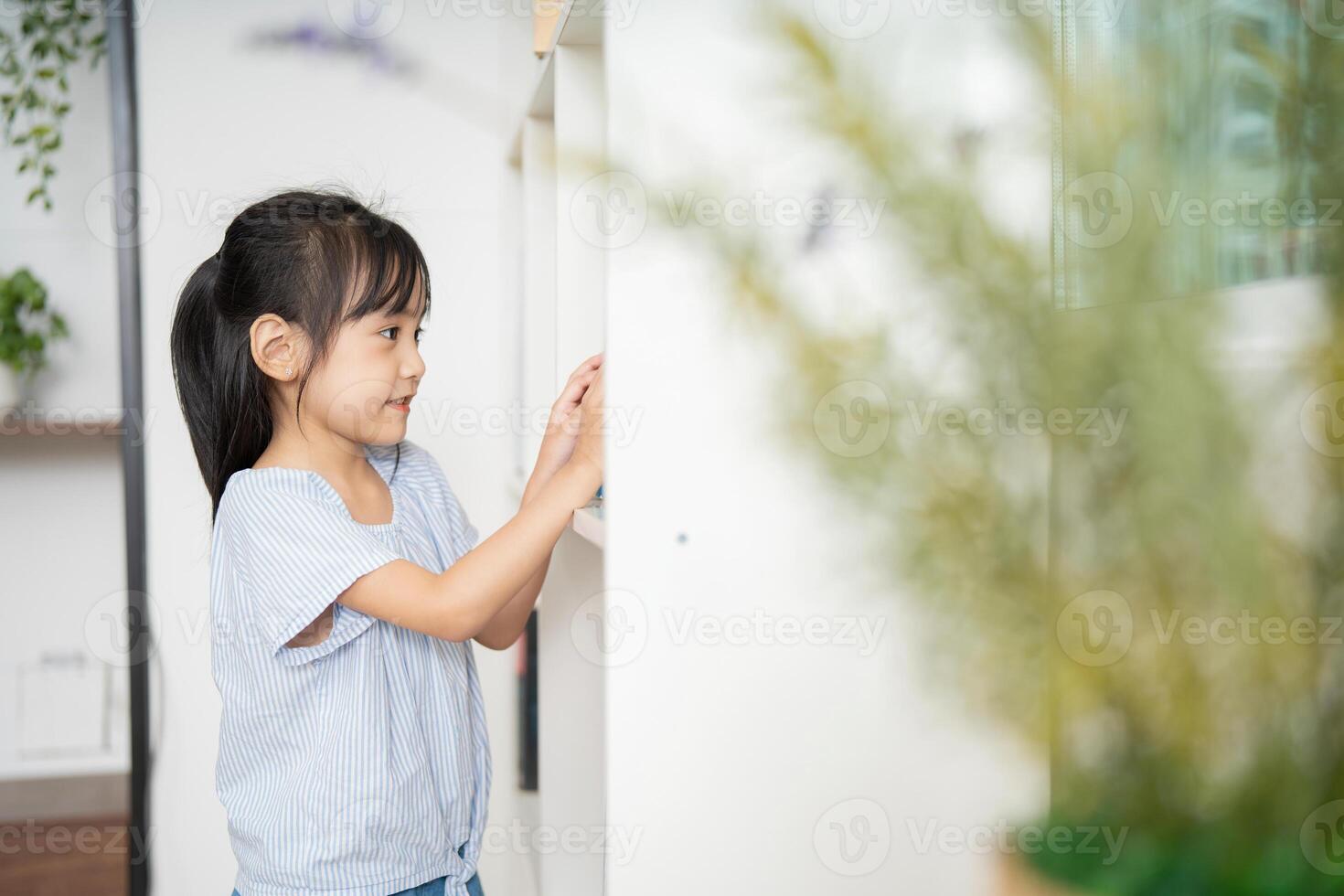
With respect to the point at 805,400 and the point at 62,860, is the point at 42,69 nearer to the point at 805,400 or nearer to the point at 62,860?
the point at 62,860

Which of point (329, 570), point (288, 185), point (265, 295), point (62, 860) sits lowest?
point (62, 860)

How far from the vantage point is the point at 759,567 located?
633mm

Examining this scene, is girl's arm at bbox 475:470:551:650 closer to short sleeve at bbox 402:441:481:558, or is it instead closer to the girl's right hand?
short sleeve at bbox 402:441:481:558

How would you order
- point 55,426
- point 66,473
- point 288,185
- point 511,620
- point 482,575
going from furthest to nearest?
point 66,473 < point 55,426 < point 288,185 < point 511,620 < point 482,575

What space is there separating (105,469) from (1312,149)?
199cm

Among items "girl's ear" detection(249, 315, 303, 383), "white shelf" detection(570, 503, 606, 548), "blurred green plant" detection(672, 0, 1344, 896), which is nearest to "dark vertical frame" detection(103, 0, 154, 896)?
"girl's ear" detection(249, 315, 303, 383)

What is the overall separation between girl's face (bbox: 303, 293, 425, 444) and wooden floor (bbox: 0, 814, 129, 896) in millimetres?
1243

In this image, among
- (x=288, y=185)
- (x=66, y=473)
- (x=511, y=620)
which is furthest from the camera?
(x=66, y=473)

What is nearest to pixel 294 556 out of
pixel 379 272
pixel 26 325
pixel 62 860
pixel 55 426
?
Result: pixel 379 272

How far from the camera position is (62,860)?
5.69 feet

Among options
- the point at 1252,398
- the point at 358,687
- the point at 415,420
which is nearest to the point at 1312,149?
the point at 1252,398

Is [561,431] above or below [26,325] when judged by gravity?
below

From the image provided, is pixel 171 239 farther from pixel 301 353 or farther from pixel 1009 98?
pixel 1009 98

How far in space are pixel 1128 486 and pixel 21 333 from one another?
1.78 meters
